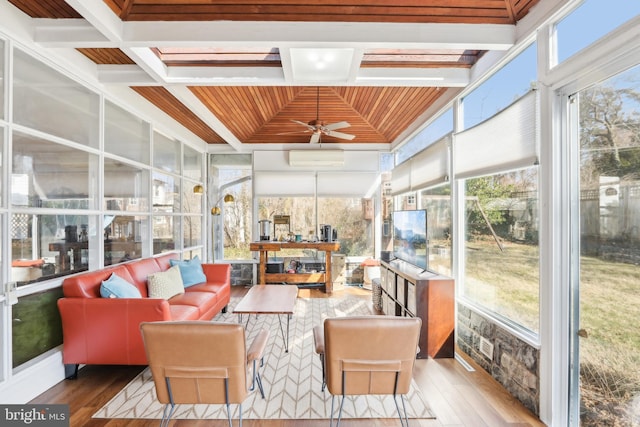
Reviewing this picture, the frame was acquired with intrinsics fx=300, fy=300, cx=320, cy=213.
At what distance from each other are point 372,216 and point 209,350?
486cm

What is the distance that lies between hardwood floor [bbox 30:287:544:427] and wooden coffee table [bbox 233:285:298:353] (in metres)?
1.03

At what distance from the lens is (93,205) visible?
10.3 feet

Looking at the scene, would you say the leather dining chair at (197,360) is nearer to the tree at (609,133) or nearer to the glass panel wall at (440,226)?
the tree at (609,133)

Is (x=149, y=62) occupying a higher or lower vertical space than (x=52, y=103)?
higher

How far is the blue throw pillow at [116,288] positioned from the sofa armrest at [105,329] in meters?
0.17

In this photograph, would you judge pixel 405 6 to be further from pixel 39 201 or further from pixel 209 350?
pixel 39 201

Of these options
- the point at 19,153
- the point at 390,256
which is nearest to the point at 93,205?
the point at 19,153

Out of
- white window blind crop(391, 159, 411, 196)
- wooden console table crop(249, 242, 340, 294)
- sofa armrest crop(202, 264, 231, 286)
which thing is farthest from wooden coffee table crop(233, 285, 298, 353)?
white window blind crop(391, 159, 411, 196)

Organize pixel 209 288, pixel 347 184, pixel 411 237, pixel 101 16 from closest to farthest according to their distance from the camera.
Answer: pixel 101 16 → pixel 411 237 → pixel 209 288 → pixel 347 184

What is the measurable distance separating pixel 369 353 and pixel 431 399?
104 cm

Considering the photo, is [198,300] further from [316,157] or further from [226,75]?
[316,157]

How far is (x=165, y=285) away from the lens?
3.47 metres

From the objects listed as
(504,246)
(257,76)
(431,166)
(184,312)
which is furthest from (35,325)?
(431,166)

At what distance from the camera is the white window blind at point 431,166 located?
3482mm
